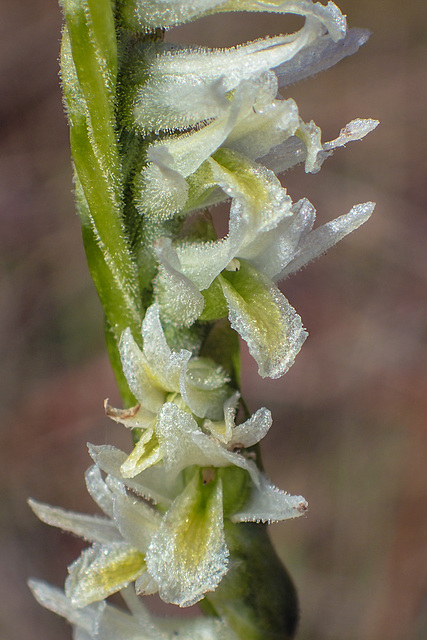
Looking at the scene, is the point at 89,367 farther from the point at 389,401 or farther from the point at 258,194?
the point at 258,194

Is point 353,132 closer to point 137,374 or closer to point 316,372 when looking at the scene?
point 137,374

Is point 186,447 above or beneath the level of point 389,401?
above

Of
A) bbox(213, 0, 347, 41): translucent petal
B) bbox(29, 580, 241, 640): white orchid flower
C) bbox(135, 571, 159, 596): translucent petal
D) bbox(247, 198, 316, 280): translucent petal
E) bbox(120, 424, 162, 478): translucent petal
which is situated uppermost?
bbox(213, 0, 347, 41): translucent petal

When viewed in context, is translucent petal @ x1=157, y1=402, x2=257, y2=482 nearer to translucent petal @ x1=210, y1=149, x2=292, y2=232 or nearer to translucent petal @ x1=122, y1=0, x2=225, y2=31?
translucent petal @ x1=210, y1=149, x2=292, y2=232

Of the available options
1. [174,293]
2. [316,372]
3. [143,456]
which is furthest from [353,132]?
[316,372]

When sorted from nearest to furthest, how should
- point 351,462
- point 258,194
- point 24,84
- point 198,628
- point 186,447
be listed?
point 258,194 → point 186,447 → point 198,628 → point 351,462 → point 24,84

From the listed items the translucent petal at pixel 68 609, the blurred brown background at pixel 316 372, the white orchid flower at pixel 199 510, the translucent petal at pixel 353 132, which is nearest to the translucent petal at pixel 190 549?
the white orchid flower at pixel 199 510

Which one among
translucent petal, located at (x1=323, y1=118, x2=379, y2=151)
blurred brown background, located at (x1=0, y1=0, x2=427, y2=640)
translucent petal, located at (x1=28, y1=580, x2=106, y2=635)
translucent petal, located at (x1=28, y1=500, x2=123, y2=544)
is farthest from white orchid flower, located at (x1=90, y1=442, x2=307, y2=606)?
blurred brown background, located at (x1=0, y1=0, x2=427, y2=640)

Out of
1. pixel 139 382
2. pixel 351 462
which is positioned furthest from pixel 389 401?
pixel 139 382
